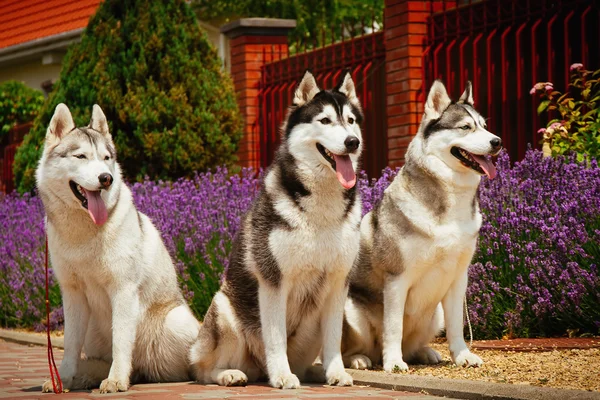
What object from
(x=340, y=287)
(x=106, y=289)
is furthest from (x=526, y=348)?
(x=106, y=289)

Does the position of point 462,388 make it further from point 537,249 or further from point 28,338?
point 28,338

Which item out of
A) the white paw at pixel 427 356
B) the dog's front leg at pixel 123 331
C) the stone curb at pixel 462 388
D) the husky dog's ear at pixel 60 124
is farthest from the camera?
the white paw at pixel 427 356

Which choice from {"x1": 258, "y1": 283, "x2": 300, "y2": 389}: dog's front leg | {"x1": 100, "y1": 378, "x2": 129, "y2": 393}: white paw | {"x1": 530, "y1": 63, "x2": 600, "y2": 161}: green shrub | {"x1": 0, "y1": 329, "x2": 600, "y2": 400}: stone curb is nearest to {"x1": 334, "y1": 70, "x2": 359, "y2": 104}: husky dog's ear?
{"x1": 258, "y1": 283, "x2": 300, "y2": 389}: dog's front leg

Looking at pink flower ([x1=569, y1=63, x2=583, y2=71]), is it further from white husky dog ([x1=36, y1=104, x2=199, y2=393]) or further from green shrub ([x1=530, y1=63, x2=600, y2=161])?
white husky dog ([x1=36, y1=104, x2=199, y2=393])

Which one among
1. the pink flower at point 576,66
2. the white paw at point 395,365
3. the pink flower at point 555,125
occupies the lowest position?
the white paw at point 395,365

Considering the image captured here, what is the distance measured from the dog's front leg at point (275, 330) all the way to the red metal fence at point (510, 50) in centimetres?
492

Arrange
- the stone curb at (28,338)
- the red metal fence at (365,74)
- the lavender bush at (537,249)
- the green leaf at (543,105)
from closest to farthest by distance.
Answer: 1. the lavender bush at (537,249)
2. the stone curb at (28,338)
3. the green leaf at (543,105)
4. the red metal fence at (365,74)

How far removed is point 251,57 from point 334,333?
889cm

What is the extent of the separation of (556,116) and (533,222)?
2627 mm

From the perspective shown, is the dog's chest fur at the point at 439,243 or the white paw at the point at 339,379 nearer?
the white paw at the point at 339,379

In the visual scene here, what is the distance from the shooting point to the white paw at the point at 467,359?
21.6 feet

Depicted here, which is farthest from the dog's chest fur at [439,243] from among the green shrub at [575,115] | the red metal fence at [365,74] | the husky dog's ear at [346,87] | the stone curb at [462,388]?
the red metal fence at [365,74]

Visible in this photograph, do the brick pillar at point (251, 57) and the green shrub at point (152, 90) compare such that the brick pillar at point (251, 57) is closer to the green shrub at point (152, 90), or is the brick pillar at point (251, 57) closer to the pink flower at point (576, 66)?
the green shrub at point (152, 90)

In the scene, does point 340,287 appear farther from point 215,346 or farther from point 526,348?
point 526,348
